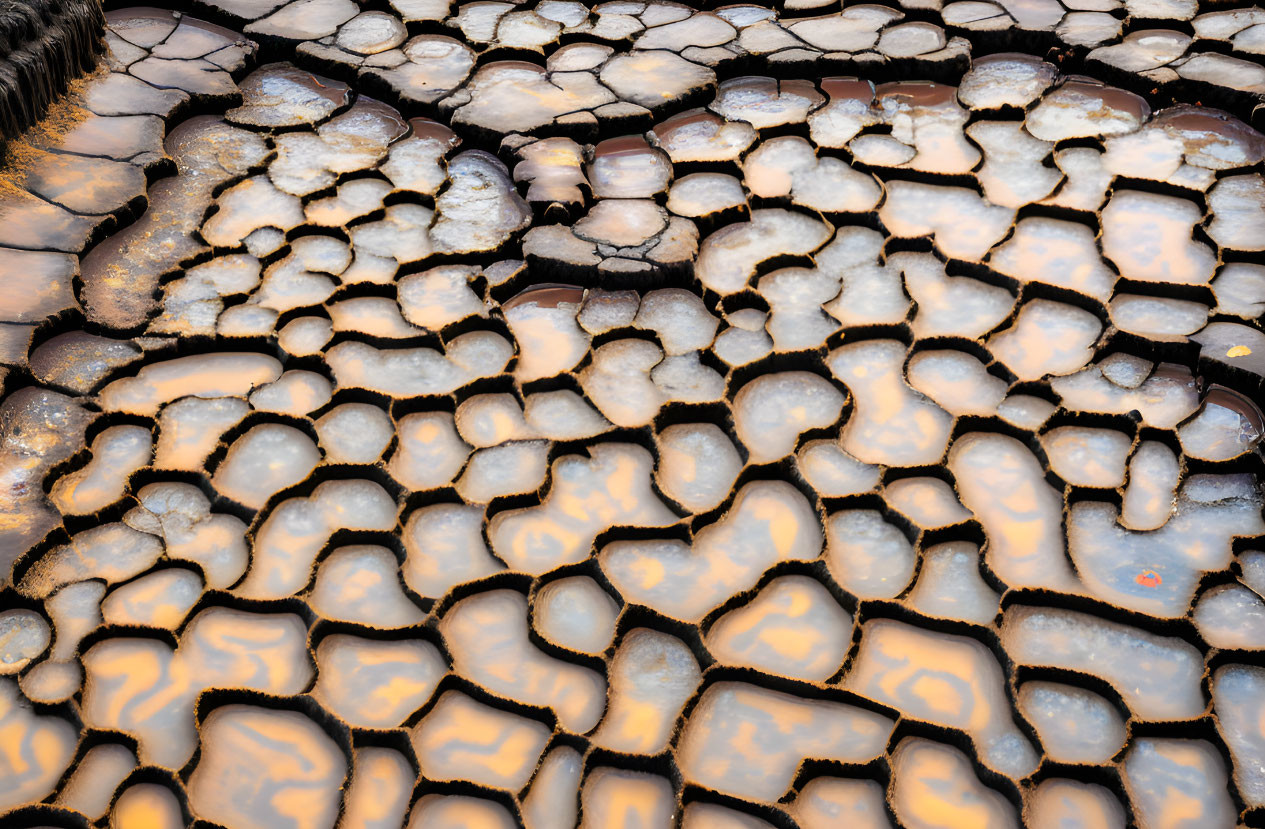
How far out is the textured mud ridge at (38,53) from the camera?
9.82 feet

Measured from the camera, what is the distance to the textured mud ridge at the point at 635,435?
187 cm

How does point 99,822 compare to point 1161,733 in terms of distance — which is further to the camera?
point 1161,733

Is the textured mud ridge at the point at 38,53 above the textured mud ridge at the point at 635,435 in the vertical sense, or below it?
above

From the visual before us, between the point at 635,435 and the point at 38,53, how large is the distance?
6.77 ft

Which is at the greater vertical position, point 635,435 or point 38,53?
point 38,53

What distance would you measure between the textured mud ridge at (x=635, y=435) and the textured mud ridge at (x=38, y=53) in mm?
95

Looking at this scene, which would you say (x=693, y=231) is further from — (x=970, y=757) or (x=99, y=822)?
(x=99, y=822)

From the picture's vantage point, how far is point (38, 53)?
3094mm

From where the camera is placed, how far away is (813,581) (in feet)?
7.08

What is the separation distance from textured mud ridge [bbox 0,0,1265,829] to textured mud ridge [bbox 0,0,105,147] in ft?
0.31

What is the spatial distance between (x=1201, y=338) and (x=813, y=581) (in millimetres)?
1170

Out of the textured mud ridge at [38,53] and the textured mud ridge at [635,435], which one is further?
the textured mud ridge at [38,53]

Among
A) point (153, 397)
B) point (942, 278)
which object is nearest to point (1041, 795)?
point (942, 278)

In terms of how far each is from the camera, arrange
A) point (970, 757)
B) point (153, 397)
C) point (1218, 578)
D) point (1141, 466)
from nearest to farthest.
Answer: point (970, 757) → point (1218, 578) → point (1141, 466) → point (153, 397)
